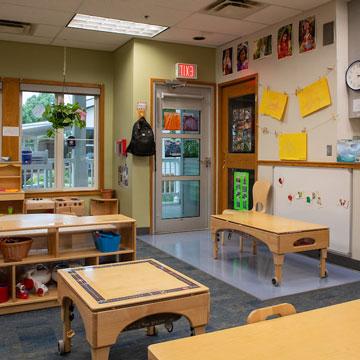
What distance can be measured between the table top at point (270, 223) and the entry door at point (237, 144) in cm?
138

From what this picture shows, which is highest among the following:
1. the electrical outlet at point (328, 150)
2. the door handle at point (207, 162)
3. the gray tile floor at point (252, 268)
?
the electrical outlet at point (328, 150)

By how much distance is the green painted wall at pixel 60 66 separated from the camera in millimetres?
6543

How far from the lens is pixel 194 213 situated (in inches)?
272

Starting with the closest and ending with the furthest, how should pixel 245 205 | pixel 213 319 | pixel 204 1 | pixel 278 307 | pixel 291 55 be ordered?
pixel 278 307 → pixel 213 319 → pixel 204 1 → pixel 291 55 → pixel 245 205

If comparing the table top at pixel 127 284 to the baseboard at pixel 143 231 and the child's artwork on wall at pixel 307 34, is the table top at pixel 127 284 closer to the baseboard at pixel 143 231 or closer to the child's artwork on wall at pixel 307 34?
the child's artwork on wall at pixel 307 34

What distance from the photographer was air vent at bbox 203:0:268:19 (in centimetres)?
491

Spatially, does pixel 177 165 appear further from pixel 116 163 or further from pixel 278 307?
pixel 278 307

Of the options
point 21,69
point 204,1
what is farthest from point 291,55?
point 21,69

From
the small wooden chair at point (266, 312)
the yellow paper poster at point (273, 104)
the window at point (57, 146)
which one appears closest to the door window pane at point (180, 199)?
the window at point (57, 146)

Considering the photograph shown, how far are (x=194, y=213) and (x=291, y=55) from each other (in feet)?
9.24

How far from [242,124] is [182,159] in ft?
3.49

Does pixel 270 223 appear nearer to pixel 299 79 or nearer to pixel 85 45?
pixel 299 79

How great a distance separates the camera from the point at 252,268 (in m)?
4.61

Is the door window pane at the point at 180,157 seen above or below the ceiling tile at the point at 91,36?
below
